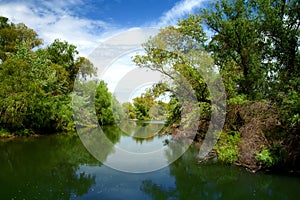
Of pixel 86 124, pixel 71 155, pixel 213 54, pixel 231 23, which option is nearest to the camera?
pixel 231 23

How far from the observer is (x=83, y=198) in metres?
5.79

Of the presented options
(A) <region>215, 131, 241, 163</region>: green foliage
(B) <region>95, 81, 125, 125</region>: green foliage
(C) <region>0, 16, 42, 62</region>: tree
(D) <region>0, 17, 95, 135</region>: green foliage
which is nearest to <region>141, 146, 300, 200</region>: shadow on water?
(A) <region>215, 131, 241, 163</region>: green foliage

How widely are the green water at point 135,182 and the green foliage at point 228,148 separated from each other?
0.34 m

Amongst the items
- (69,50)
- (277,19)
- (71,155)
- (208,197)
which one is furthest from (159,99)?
(69,50)

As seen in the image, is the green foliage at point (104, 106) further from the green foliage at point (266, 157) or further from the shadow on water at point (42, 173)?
the green foliage at point (266, 157)

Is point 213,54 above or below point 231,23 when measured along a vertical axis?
below

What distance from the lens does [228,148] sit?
27.9 feet

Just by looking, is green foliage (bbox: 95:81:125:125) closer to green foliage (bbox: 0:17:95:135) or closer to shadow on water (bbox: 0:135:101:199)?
green foliage (bbox: 0:17:95:135)

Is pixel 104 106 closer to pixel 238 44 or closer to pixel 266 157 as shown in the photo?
pixel 238 44

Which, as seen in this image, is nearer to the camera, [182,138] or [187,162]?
[187,162]

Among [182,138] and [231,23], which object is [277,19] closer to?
[231,23]

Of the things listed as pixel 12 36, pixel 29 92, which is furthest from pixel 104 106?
pixel 29 92

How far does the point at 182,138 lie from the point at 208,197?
7.18 meters

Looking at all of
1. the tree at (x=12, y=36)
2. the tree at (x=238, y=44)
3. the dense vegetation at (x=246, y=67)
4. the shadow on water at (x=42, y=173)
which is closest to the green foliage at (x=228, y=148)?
the dense vegetation at (x=246, y=67)
